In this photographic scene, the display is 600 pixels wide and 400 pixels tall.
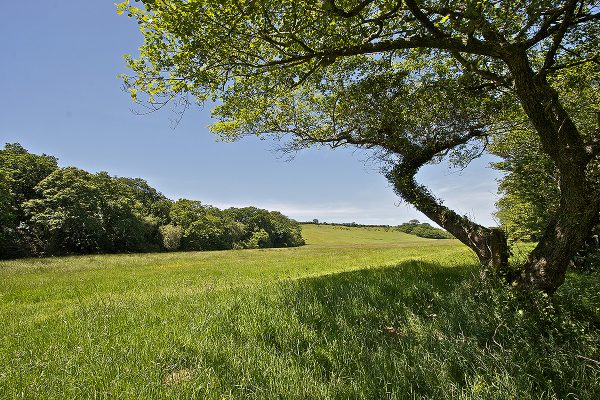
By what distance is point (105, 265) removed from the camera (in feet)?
93.7

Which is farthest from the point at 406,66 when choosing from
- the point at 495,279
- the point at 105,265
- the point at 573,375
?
the point at 105,265

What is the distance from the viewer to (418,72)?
11023mm

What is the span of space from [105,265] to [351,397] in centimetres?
3136

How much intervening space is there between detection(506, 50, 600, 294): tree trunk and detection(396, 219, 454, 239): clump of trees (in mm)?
109780

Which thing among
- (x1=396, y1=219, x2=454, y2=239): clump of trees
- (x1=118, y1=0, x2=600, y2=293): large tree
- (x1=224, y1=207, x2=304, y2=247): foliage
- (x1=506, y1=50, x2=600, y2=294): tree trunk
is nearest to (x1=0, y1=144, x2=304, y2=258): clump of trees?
(x1=224, y1=207, x2=304, y2=247): foliage

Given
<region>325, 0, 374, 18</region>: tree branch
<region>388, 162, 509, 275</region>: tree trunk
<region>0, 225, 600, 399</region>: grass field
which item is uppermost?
<region>325, 0, 374, 18</region>: tree branch

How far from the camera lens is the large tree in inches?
246

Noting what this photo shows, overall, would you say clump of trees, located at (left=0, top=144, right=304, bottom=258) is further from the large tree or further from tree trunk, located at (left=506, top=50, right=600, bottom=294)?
tree trunk, located at (left=506, top=50, right=600, bottom=294)

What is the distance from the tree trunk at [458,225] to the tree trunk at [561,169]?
1427 millimetres

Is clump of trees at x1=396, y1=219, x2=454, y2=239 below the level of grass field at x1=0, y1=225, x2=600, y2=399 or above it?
above

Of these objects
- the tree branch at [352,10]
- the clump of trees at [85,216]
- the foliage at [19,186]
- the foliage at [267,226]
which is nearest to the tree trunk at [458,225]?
the tree branch at [352,10]

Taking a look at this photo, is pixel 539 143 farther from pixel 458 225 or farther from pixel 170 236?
pixel 170 236

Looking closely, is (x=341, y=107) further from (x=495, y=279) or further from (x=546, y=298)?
(x=546, y=298)

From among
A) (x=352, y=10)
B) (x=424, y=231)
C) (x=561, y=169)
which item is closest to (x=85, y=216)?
(x=352, y=10)
